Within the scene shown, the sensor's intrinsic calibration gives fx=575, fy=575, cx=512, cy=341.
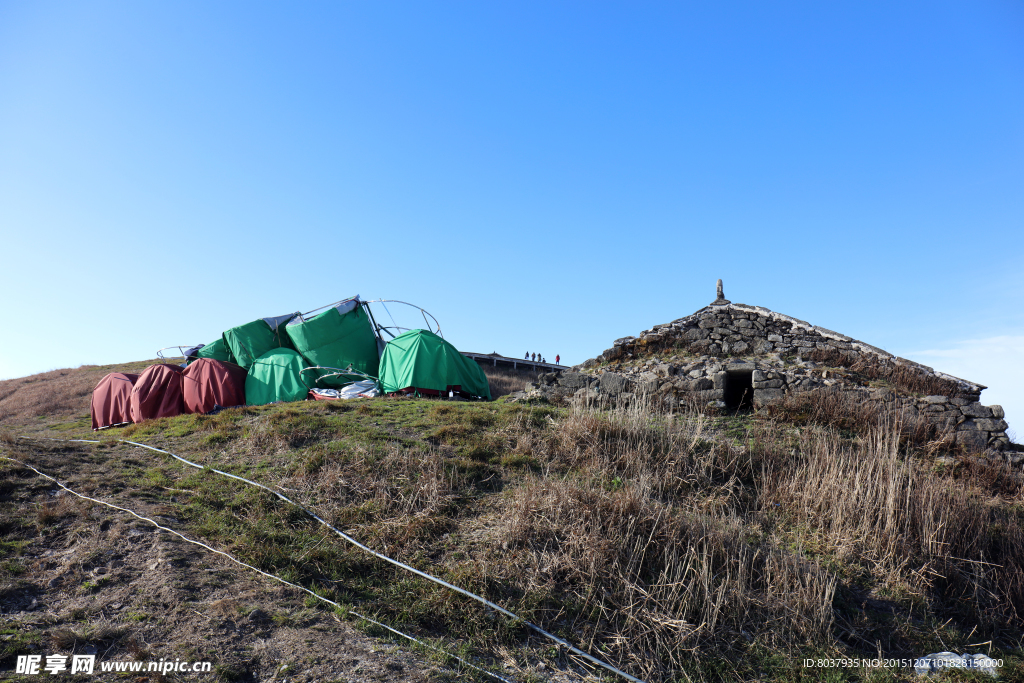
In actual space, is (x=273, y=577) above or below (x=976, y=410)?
below

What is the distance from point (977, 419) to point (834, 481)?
5.19 metres

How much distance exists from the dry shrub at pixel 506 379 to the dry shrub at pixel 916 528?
13.1 meters

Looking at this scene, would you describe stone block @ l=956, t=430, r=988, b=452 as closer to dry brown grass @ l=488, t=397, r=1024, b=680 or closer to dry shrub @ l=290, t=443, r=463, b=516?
dry brown grass @ l=488, t=397, r=1024, b=680

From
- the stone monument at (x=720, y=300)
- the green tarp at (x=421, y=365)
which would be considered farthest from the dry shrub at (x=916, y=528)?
the green tarp at (x=421, y=365)

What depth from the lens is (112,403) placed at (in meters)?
14.6

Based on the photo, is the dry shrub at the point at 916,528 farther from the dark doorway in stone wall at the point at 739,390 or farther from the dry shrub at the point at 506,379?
the dry shrub at the point at 506,379

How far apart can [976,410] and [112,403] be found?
1874 centimetres

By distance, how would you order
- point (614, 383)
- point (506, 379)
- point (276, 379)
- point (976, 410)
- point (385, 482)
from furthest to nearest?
point (506, 379)
point (276, 379)
point (614, 383)
point (976, 410)
point (385, 482)

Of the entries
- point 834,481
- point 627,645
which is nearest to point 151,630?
point 627,645

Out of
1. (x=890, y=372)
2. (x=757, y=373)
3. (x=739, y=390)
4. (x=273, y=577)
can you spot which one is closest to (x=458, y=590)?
(x=273, y=577)

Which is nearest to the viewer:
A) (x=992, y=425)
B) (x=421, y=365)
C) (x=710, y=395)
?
(x=992, y=425)

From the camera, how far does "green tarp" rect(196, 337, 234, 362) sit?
648 inches

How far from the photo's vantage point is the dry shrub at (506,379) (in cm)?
2083

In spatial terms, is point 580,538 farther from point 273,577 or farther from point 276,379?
point 276,379
